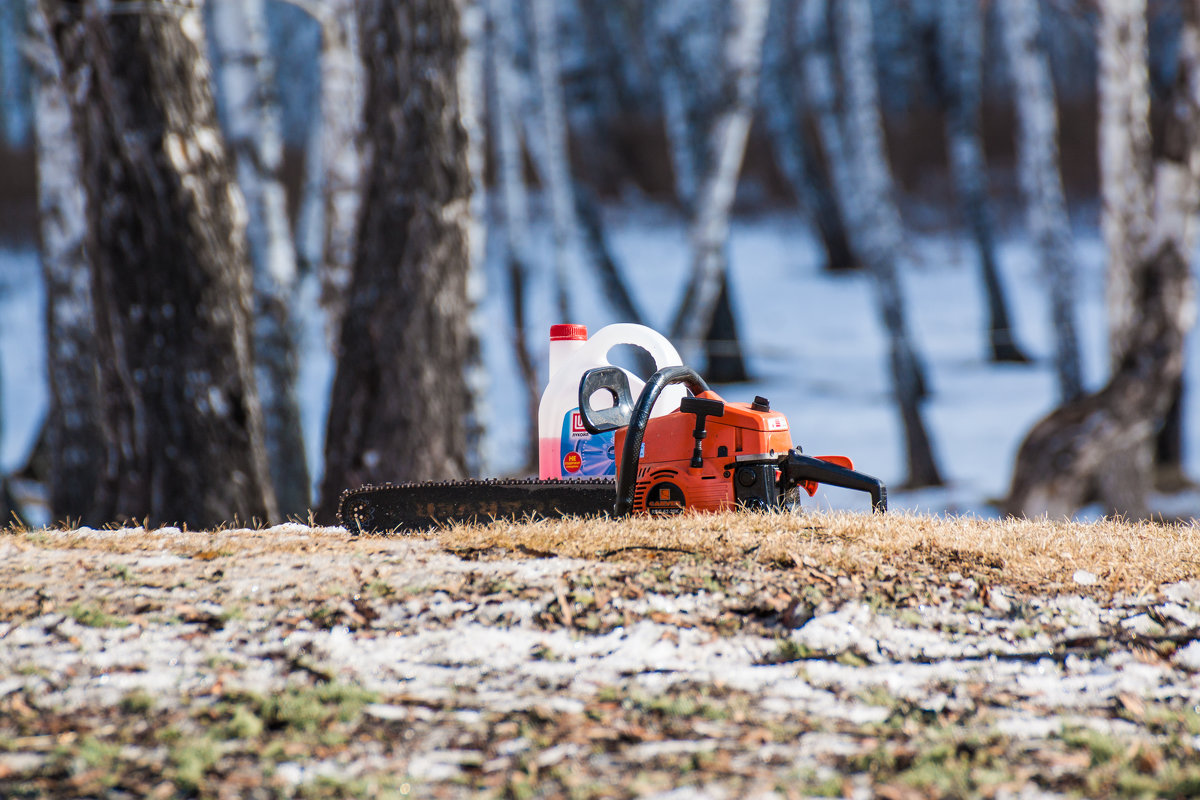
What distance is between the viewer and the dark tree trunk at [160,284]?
4.77 metres

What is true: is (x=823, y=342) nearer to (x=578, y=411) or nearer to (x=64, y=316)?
(x=64, y=316)

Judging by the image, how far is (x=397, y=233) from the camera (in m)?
5.42

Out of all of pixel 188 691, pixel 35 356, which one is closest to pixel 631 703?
pixel 188 691

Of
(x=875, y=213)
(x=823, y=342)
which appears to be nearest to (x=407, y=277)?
(x=875, y=213)

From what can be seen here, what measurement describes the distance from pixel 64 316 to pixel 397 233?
12.9ft

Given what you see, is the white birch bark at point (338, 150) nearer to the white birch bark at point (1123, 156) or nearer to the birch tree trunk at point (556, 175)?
the birch tree trunk at point (556, 175)

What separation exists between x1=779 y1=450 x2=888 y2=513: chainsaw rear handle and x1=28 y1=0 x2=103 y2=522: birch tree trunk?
599cm

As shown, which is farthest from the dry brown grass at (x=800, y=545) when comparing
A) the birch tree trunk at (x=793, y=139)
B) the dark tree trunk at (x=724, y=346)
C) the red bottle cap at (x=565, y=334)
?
the birch tree trunk at (x=793, y=139)

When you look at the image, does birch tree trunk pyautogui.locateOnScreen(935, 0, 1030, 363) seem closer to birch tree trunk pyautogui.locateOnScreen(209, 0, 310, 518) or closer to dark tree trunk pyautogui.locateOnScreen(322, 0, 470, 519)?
birch tree trunk pyautogui.locateOnScreen(209, 0, 310, 518)

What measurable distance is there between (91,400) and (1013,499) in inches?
270

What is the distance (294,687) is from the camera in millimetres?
2428

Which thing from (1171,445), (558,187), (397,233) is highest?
(558,187)

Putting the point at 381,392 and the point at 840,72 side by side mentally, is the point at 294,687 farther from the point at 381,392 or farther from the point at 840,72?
the point at 840,72

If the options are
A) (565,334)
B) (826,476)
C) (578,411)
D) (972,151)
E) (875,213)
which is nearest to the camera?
(826,476)
